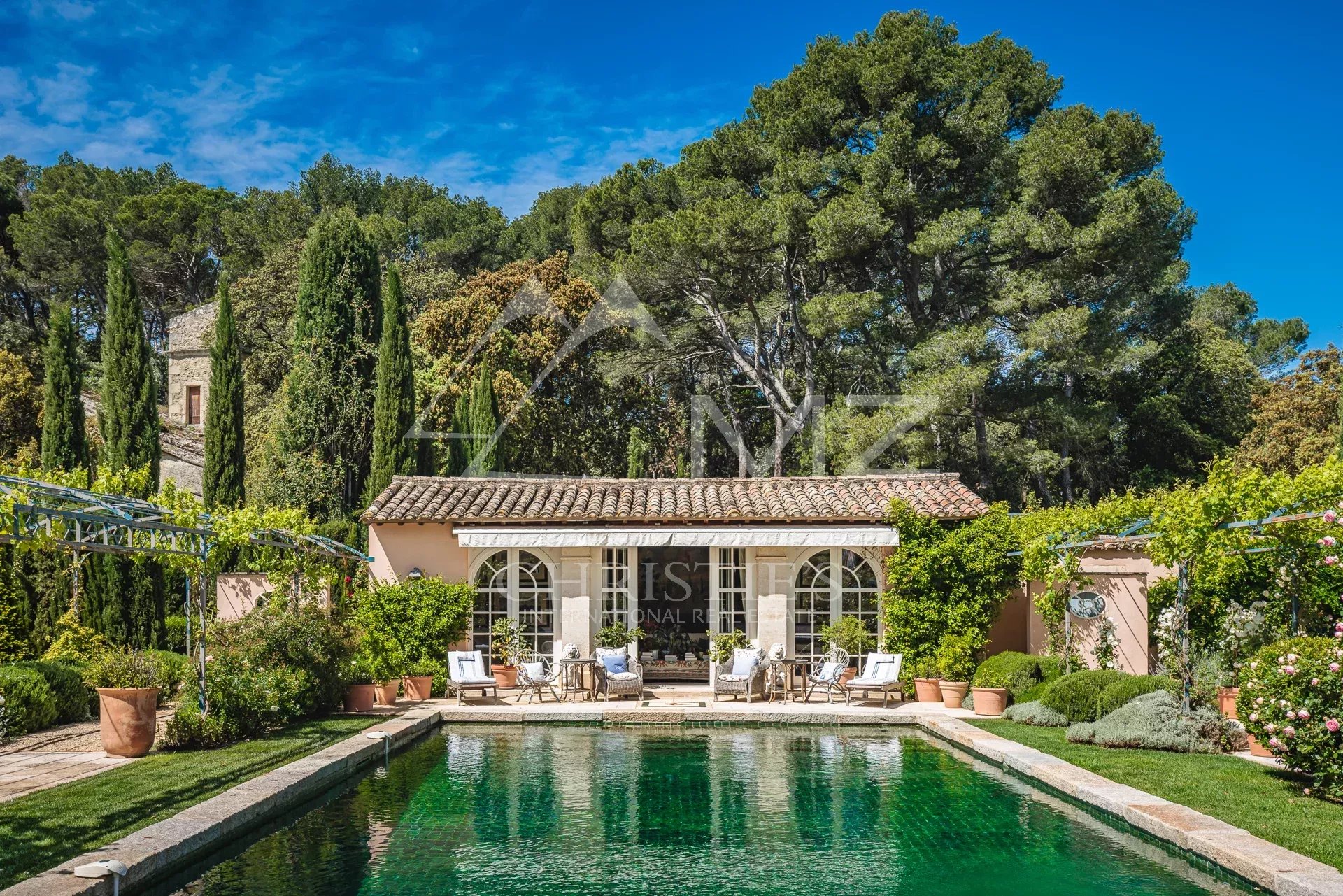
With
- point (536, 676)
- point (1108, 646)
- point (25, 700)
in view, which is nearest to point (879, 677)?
point (1108, 646)

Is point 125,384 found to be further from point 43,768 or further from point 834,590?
point 834,590

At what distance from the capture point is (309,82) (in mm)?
37562

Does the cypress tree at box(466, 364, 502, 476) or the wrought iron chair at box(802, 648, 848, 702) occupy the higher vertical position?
the cypress tree at box(466, 364, 502, 476)

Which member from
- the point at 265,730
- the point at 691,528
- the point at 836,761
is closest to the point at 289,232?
the point at 691,528

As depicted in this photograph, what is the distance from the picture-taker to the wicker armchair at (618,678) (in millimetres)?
17906

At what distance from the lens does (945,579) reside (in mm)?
18078

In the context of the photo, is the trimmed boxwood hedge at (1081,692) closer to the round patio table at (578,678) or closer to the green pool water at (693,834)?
the green pool water at (693,834)

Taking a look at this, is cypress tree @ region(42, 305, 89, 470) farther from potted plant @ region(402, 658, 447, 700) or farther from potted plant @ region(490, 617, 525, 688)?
potted plant @ region(490, 617, 525, 688)

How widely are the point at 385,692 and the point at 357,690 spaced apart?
1.27m

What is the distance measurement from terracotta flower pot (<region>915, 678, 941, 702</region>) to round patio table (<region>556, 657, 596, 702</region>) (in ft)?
18.4

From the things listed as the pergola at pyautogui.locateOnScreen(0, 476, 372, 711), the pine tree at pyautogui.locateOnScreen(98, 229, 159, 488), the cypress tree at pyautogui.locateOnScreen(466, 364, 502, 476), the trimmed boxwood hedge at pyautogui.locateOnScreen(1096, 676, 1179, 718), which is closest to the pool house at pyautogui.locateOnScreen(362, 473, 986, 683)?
the pergola at pyautogui.locateOnScreen(0, 476, 372, 711)

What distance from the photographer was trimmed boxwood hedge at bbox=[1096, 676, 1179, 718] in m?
13.4

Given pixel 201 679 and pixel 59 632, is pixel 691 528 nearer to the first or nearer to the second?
pixel 201 679

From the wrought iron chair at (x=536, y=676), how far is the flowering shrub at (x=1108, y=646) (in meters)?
8.71
